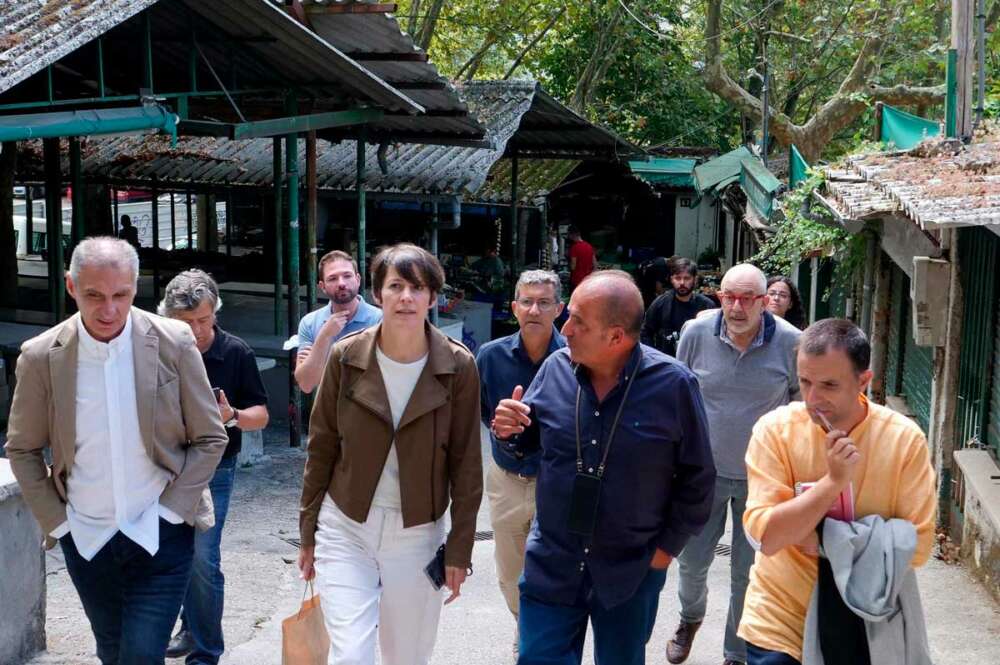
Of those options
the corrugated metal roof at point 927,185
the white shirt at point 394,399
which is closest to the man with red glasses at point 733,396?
the corrugated metal roof at point 927,185

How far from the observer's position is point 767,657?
368 cm

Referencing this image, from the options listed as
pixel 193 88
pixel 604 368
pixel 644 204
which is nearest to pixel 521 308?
pixel 604 368

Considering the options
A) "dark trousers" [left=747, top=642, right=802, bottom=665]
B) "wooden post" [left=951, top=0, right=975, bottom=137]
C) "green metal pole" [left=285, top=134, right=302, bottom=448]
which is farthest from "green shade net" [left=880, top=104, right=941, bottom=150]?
"dark trousers" [left=747, top=642, right=802, bottom=665]

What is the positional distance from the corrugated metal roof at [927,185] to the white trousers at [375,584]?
304 cm

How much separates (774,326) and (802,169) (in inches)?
299

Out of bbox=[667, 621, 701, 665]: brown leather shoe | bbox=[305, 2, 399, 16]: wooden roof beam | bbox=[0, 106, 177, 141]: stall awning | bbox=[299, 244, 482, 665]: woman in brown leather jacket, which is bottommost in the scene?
bbox=[667, 621, 701, 665]: brown leather shoe

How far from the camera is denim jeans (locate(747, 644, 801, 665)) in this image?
3.64 m

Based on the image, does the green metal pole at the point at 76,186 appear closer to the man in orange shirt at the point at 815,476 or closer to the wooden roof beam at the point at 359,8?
the wooden roof beam at the point at 359,8

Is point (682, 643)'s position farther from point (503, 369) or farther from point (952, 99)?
point (952, 99)

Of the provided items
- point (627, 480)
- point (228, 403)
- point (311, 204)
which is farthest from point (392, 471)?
point (311, 204)

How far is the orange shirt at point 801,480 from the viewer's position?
3.55m

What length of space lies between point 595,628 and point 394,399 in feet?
3.41

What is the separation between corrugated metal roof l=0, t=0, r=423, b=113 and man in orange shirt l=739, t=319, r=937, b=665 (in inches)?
198

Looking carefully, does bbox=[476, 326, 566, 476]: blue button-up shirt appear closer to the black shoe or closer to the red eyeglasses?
Answer: the red eyeglasses
